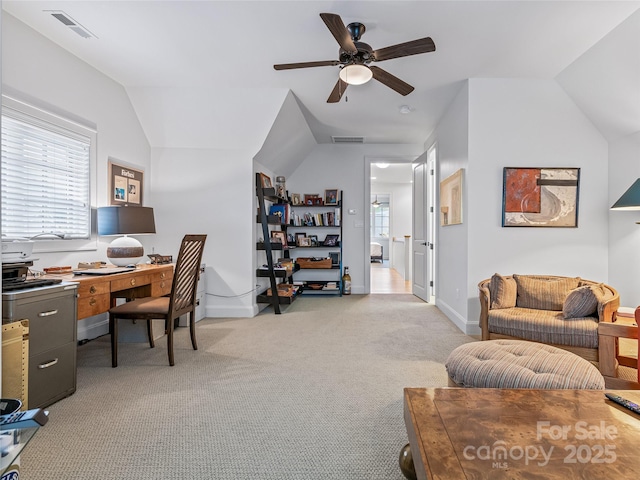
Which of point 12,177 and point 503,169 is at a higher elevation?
point 503,169

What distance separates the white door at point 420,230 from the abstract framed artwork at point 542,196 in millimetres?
1983

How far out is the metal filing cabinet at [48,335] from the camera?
1.96 metres

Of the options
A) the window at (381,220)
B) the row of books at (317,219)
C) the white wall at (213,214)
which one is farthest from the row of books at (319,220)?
the window at (381,220)

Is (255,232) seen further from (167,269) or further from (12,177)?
(12,177)

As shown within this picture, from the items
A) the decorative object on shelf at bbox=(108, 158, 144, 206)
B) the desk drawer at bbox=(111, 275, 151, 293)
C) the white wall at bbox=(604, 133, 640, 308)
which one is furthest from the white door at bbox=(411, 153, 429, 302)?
the decorative object on shelf at bbox=(108, 158, 144, 206)

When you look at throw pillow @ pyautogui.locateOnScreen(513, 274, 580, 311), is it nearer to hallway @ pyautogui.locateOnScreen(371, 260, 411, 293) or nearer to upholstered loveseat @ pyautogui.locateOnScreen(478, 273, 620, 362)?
upholstered loveseat @ pyautogui.locateOnScreen(478, 273, 620, 362)

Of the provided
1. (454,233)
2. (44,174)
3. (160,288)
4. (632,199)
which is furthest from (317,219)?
(632,199)

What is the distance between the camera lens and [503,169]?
3.58 m

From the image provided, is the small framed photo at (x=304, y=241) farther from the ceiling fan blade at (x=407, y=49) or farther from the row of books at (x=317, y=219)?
the ceiling fan blade at (x=407, y=49)

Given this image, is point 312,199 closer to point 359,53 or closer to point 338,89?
point 338,89

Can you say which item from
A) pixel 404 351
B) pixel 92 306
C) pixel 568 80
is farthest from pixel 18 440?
pixel 568 80

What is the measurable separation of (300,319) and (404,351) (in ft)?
5.05

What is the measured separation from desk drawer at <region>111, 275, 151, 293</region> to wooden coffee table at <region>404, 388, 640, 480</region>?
2360mm

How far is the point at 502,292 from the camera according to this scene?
3.03 metres
